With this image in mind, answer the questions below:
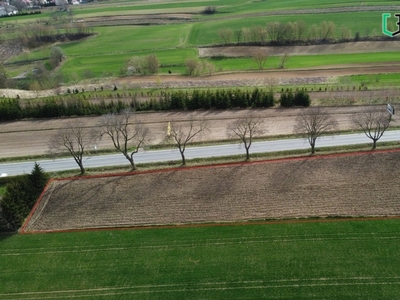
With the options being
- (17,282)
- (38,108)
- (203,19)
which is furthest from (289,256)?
(203,19)

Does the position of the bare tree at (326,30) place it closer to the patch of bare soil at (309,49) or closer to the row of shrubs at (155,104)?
the patch of bare soil at (309,49)

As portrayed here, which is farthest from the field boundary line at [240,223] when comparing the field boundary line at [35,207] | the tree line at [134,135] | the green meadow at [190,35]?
the green meadow at [190,35]

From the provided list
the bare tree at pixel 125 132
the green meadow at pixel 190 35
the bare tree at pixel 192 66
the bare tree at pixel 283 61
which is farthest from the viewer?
the green meadow at pixel 190 35

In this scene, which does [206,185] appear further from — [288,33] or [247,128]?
[288,33]

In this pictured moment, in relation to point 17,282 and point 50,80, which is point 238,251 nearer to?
point 17,282

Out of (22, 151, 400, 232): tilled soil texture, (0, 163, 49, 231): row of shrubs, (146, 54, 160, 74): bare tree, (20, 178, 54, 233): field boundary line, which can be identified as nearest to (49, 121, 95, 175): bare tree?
(20, 178, 54, 233): field boundary line

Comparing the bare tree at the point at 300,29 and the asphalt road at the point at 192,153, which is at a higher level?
the bare tree at the point at 300,29
